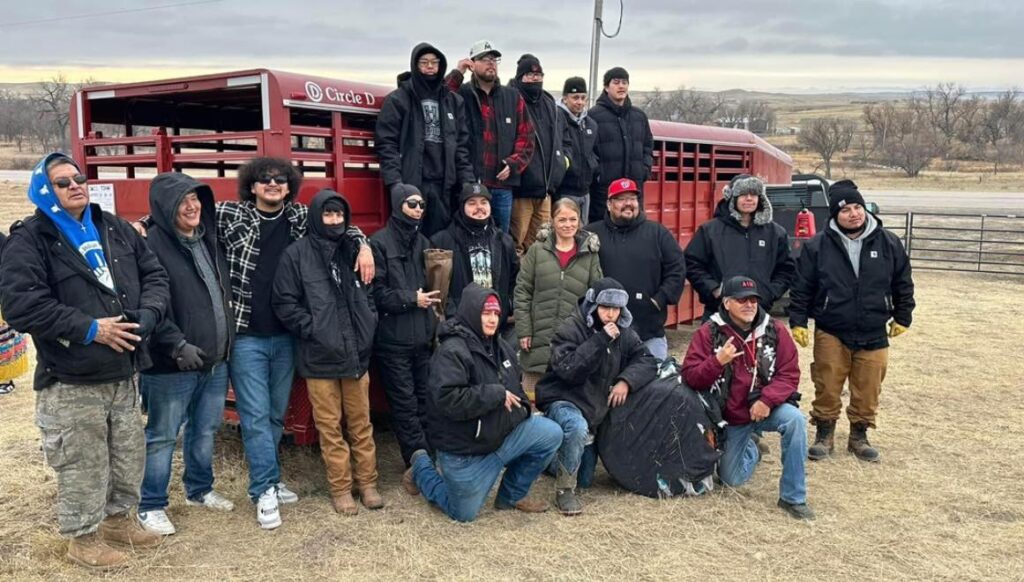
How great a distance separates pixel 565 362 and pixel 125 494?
7.75ft

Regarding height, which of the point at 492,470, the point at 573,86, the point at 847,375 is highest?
the point at 573,86

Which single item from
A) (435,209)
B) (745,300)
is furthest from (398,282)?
(745,300)

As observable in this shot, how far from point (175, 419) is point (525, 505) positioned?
6.41 ft

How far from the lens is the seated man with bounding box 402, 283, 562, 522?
4223 mm

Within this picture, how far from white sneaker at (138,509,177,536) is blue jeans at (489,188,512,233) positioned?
112 inches

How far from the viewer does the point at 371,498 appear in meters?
4.70

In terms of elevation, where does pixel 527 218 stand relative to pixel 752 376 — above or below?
above

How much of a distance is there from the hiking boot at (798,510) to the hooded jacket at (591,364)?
105cm

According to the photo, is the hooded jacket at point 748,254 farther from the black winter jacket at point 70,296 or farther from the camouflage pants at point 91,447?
the camouflage pants at point 91,447

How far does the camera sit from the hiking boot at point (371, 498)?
4673mm

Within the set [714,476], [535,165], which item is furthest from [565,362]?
[535,165]

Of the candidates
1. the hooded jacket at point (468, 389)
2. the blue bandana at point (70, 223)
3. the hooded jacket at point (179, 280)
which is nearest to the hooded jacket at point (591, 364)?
the hooded jacket at point (468, 389)

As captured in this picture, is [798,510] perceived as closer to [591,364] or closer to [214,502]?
[591,364]

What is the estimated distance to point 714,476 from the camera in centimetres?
505
